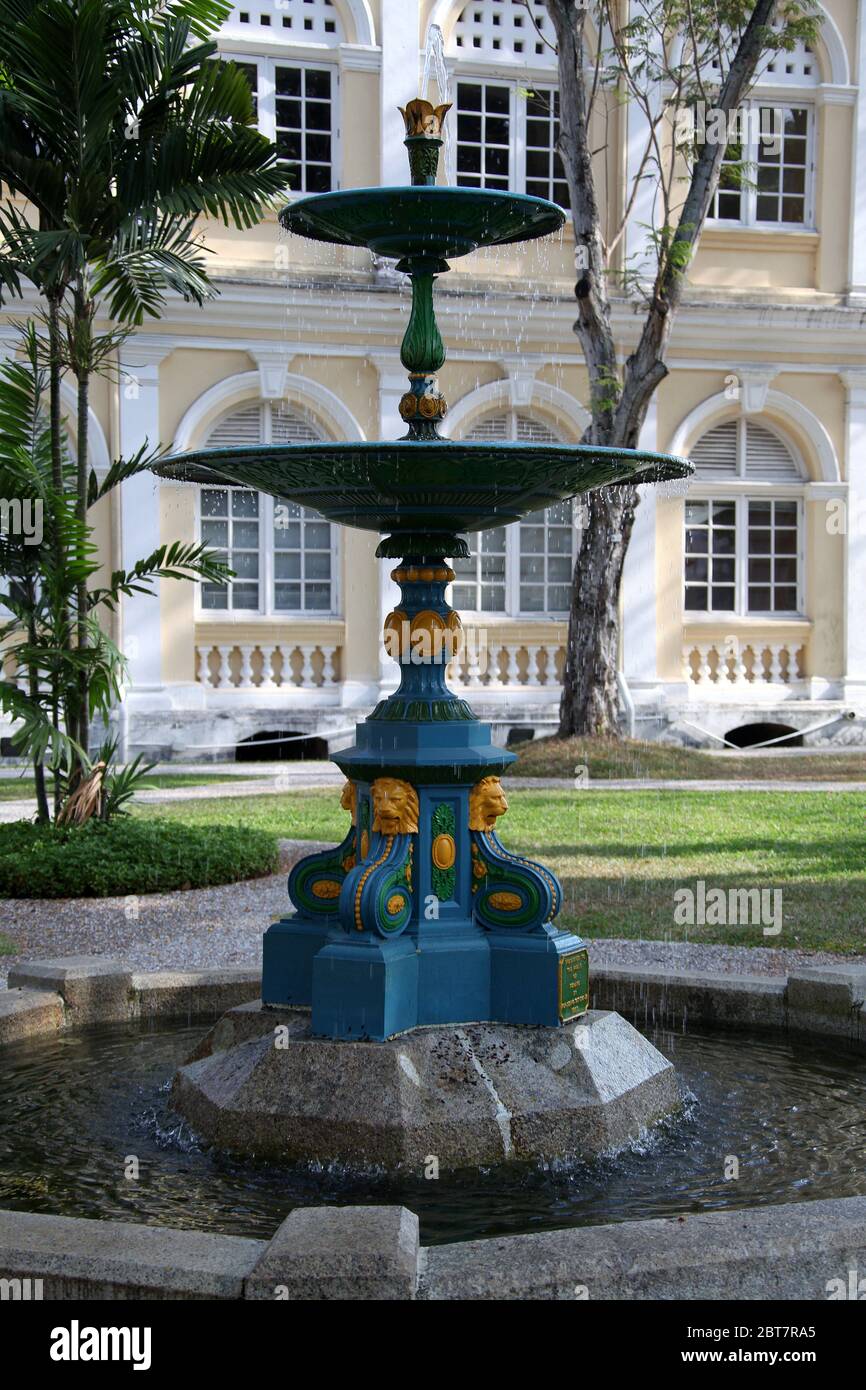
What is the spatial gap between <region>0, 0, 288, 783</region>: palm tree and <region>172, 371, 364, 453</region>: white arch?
7.27m

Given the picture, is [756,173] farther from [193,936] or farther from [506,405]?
[193,936]

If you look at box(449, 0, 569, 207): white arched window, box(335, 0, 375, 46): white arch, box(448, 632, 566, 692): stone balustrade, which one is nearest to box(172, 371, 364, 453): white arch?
box(448, 632, 566, 692): stone balustrade

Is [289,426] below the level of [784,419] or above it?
below

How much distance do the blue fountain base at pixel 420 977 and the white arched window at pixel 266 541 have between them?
1318 centimetres

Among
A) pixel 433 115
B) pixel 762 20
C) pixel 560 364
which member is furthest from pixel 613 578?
pixel 433 115

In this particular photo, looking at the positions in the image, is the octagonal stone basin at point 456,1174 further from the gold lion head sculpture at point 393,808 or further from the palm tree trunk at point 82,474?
the palm tree trunk at point 82,474

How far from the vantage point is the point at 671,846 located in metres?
11.1

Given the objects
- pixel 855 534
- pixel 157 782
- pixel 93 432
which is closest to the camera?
pixel 157 782

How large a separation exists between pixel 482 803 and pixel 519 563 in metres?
14.2

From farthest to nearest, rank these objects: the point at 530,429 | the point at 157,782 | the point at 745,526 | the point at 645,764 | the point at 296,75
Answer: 1. the point at 745,526
2. the point at 530,429
3. the point at 296,75
4. the point at 645,764
5. the point at 157,782

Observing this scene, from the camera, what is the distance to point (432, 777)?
5.28 metres

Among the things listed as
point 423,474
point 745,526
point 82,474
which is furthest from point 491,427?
point 423,474

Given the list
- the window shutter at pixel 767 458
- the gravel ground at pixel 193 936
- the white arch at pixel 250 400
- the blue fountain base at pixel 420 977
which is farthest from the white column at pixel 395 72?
the blue fountain base at pixel 420 977

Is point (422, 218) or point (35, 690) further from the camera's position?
point (35, 690)
